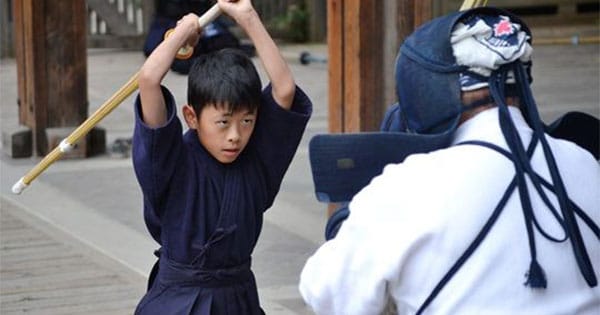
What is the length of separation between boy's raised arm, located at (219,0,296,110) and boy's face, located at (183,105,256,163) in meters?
0.10

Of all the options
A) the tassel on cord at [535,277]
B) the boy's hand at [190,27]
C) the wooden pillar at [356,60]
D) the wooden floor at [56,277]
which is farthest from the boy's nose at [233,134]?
the wooden pillar at [356,60]

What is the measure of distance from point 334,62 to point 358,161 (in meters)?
3.88

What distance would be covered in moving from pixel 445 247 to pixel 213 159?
136 centimetres

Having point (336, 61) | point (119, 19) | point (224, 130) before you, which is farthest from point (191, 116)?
point (119, 19)

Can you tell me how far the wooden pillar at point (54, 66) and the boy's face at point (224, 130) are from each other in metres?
5.88

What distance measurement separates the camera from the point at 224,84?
11.4 feet

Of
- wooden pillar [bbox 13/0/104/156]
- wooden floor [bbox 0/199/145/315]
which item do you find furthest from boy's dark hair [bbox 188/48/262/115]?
wooden pillar [bbox 13/0/104/156]

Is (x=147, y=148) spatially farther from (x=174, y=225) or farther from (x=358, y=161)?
(x=358, y=161)

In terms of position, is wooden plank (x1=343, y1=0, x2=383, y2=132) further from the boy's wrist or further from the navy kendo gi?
the boy's wrist

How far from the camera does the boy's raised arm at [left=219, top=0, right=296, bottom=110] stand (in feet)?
11.5

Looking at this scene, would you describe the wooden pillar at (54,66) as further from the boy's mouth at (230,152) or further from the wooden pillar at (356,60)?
the boy's mouth at (230,152)

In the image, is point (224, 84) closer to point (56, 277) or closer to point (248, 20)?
point (248, 20)

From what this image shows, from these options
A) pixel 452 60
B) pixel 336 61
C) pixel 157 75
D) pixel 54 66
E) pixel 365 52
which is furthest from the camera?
pixel 54 66

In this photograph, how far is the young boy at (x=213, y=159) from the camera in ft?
11.3
